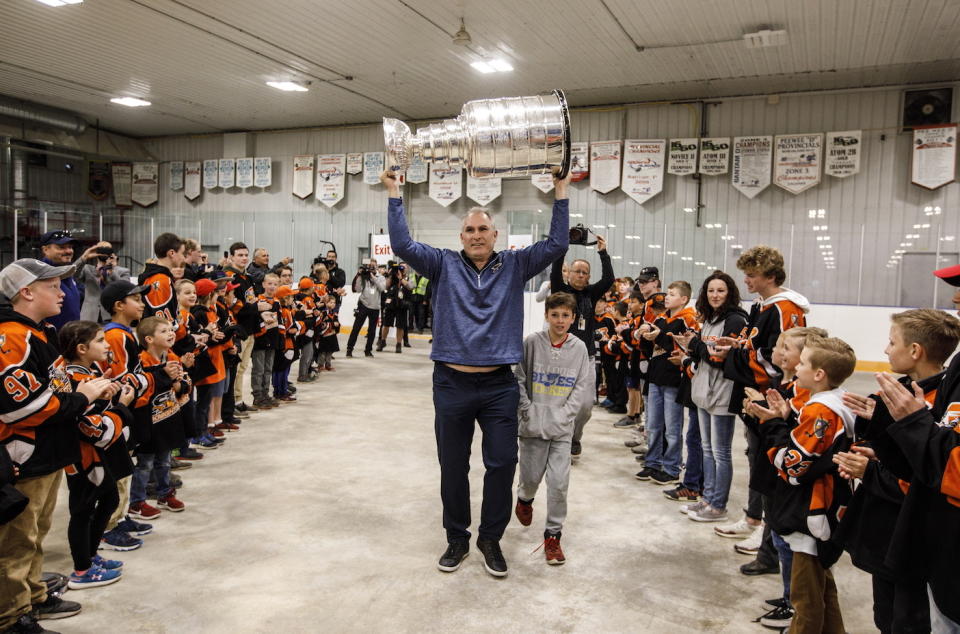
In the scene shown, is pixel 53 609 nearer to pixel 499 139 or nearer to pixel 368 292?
pixel 499 139

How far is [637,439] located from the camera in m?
5.82

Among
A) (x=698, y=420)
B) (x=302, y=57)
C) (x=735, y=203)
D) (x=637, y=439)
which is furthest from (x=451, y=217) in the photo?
(x=698, y=420)

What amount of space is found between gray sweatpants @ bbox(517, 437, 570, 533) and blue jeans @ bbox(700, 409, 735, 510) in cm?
96

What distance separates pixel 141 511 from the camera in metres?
3.72

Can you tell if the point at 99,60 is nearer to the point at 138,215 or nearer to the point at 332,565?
the point at 138,215

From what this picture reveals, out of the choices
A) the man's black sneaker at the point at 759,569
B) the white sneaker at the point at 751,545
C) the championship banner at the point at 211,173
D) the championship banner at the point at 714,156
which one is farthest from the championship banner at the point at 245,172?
the man's black sneaker at the point at 759,569

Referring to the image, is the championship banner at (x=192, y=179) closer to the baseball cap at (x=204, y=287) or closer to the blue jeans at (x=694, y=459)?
the baseball cap at (x=204, y=287)

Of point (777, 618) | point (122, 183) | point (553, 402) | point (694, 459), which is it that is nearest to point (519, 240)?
point (694, 459)

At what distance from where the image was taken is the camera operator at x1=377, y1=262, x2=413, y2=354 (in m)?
10.9

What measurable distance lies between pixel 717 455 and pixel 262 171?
15063 millimetres

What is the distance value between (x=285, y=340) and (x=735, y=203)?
905cm

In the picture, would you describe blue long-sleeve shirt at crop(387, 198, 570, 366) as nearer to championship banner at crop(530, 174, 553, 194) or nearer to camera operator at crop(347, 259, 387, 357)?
camera operator at crop(347, 259, 387, 357)

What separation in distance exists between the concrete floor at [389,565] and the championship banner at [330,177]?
1137 centimetres

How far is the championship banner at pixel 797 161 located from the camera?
11.6 m
